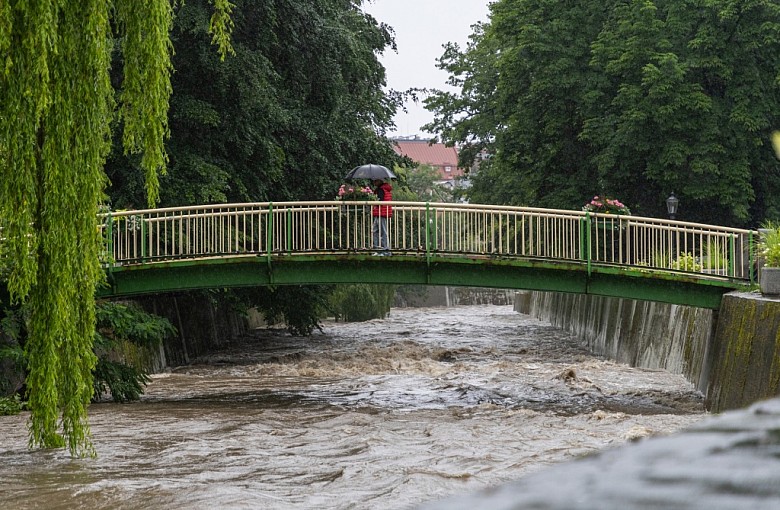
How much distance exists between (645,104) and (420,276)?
16.2m

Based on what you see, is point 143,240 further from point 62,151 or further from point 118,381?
point 62,151

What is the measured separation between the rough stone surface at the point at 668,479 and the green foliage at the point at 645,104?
3414 centimetres

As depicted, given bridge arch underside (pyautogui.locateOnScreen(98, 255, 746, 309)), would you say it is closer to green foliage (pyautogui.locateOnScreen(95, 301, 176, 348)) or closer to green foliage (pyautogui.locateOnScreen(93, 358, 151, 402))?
green foliage (pyautogui.locateOnScreen(95, 301, 176, 348))

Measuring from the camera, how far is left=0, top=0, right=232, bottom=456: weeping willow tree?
37.4 ft

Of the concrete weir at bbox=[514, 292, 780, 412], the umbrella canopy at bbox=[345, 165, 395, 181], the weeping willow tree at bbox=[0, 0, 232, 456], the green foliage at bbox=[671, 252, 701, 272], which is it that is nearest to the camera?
the weeping willow tree at bbox=[0, 0, 232, 456]

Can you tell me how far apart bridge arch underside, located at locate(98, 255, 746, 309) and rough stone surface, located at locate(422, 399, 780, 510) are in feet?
63.7

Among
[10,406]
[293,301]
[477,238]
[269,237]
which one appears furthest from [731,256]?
[293,301]

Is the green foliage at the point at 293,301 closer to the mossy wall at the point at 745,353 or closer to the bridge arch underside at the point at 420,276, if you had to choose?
the bridge arch underside at the point at 420,276

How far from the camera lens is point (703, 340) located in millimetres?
23375

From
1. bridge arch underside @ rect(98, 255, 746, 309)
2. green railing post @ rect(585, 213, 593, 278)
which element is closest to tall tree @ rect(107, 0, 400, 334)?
bridge arch underside @ rect(98, 255, 746, 309)

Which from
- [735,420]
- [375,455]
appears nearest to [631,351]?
[375,455]

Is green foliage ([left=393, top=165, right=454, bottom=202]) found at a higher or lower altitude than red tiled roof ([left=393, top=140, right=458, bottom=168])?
lower

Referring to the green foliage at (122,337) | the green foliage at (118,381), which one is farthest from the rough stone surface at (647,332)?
the green foliage at (118,381)

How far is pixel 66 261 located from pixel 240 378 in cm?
1485
